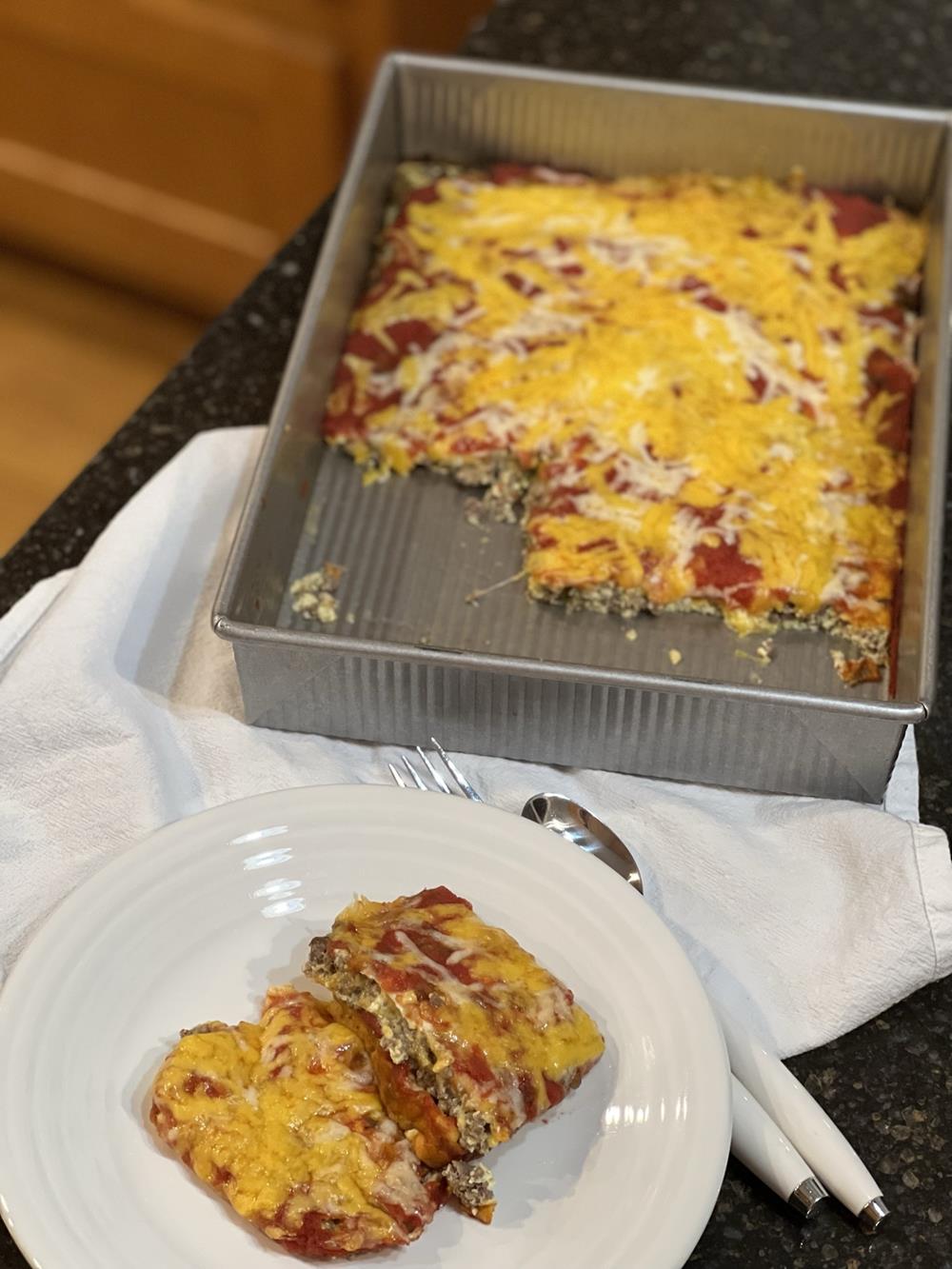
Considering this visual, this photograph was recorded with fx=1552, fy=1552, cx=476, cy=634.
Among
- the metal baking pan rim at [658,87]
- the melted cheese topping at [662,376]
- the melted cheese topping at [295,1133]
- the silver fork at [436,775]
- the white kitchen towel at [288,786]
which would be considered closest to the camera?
the melted cheese topping at [295,1133]

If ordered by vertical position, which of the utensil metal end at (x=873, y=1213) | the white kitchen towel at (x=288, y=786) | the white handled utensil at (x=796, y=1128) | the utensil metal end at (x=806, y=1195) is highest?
the white kitchen towel at (x=288, y=786)

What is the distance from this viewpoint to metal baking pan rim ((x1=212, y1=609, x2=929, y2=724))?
4.21 ft

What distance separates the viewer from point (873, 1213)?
109 centimetres

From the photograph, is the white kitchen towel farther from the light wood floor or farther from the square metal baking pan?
the light wood floor

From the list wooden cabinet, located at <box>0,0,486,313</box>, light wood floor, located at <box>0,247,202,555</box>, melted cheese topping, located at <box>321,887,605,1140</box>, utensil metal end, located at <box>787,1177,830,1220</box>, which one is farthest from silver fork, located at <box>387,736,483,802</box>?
light wood floor, located at <box>0,247,202,555</box>

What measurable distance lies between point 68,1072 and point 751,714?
62 centimetres

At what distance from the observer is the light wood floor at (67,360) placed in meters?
3.24

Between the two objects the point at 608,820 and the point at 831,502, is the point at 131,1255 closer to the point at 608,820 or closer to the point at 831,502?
the point at 608,820

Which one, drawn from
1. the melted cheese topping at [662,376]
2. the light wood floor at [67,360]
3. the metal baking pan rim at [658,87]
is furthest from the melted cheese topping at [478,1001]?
the light wood floor at [67,360]

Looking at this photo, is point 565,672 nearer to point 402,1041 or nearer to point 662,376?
point 402,1041

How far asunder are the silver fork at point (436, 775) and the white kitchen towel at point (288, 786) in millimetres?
25

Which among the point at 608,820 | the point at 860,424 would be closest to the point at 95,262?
the point at 860,424

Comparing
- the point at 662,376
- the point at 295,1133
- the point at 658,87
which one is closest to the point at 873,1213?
the point at 295,1133

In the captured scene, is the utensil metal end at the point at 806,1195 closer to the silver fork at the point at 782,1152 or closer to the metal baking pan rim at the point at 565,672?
the silver fork at the point at 782,1152
